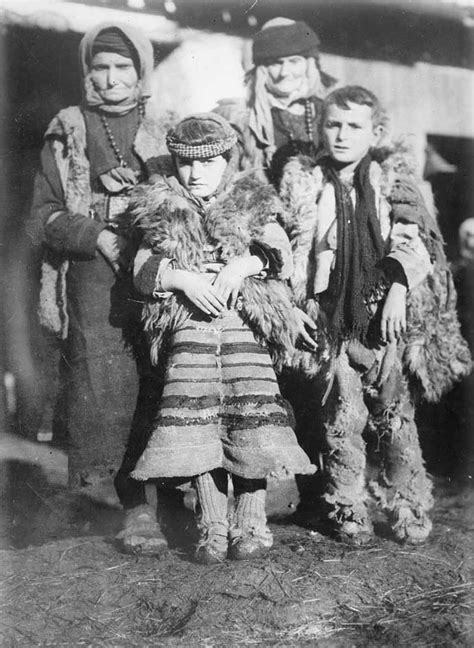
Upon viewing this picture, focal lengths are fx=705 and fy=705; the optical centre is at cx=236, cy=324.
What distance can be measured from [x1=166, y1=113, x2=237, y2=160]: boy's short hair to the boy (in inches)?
17.0

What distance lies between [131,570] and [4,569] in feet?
1.88

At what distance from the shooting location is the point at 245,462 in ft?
9.86

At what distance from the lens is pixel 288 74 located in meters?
3.72

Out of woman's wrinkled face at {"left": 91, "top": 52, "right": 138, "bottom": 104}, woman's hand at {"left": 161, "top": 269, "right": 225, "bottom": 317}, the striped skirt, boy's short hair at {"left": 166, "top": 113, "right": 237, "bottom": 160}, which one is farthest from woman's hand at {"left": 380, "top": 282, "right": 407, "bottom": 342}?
woman's wrinkled face at {"left": 91, "top": 52, "right": 138, "bottom": 104}

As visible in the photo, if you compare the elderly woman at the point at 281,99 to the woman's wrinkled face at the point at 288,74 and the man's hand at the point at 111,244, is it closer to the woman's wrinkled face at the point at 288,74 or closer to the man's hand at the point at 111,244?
the woman's wrinkled face at the point at 288,74

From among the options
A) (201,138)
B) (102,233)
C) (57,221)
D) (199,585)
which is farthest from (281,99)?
(199,585)

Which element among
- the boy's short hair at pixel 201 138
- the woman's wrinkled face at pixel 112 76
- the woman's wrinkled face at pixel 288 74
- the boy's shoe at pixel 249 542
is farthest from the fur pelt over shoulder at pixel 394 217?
the woman's wrinkled face at pixel 112 76

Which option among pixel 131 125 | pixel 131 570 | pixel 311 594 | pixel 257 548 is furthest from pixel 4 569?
pixel 131 125

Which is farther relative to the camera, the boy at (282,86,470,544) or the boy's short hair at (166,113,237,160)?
the boy at (282,86,470,544)

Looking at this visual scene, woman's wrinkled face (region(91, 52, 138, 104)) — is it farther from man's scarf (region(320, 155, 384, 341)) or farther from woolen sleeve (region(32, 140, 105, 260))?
man's scarf (region(320, 155, 384, 341))

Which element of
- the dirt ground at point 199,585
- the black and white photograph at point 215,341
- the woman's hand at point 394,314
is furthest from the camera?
the woman's hand at point 394,314

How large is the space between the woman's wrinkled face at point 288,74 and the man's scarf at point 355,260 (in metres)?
0.68

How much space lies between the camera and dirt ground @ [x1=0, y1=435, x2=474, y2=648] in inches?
102

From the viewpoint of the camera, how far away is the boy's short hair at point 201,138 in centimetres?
306
